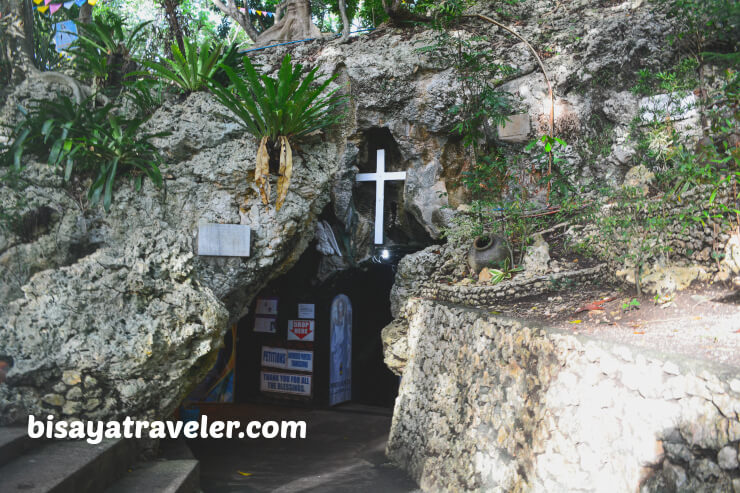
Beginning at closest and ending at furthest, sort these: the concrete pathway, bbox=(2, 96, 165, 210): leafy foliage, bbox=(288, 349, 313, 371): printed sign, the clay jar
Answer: the concrete pathway
bbox=(2, 96, 165, 210): leafy foliage
the clay jar
bbox=(288, 349, 313, 371): printed sign

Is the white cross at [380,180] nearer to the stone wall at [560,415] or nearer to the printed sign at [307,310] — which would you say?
the stone wall at [560,415]

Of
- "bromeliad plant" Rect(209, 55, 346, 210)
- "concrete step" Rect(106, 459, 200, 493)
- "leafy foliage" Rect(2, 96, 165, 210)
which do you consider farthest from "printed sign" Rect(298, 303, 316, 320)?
"concrete step" Rect(106, 459, 200, 493)

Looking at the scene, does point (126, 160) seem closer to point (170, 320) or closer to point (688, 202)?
point (170, 320)

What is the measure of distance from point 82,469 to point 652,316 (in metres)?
3.82

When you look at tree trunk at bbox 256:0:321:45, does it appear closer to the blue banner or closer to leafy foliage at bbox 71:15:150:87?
leafy foliage at bbox 71:15:150:87

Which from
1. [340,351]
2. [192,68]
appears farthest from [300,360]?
[192,68]

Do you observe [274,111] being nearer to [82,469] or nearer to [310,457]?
[82,469]

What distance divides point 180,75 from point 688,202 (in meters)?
5.45

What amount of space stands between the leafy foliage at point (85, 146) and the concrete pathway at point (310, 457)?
2.99m

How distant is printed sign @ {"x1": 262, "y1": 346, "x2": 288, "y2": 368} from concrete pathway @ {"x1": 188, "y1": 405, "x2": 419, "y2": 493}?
A: 71cm

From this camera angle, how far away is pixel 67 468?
10.4 ft

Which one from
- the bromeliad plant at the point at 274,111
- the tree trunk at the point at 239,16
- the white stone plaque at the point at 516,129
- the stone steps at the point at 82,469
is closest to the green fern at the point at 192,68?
the bromeliad plant at the point at 274,111

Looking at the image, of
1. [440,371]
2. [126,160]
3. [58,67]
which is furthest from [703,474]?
[58,67]

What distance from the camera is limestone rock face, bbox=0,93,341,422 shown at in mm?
4059
